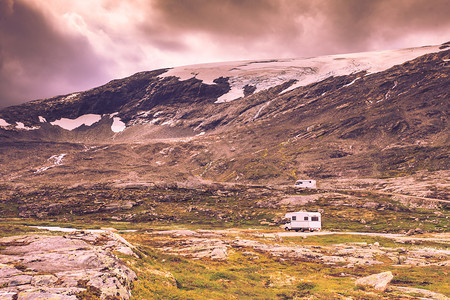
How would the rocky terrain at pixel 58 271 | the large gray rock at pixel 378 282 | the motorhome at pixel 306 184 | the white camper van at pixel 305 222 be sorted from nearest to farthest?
the rocky terrain at pixel 58 271
the large gray rock at pixel 378 282
the white camper van at pixel 305 222
the motorhome at pixel 306 184

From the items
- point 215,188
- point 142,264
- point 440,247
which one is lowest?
point 440,247

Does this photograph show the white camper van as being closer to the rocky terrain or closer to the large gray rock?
the large gray rock

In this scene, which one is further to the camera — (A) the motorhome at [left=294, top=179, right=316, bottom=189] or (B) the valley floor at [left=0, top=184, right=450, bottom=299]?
(A) the motorhome at [left=294, top=179, right=316, bottom=189]

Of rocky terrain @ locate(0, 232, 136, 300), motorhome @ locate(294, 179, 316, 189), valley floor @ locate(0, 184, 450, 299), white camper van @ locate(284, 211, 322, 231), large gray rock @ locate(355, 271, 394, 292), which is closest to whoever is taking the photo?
rocky terrain @ locate(0, 232, 136, 300)

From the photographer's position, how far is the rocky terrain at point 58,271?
14609 mm

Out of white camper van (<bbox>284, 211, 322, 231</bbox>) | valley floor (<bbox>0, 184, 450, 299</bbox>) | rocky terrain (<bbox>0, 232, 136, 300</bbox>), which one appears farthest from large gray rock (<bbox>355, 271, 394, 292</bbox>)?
white camper van (<bbox>284, 211, 322, 231</bbox>)

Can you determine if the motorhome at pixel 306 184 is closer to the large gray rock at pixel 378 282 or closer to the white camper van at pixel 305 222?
the white camper van at pixel 305 222

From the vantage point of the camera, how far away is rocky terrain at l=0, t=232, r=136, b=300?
14609 millimetres

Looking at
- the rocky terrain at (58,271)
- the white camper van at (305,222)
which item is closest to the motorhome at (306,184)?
the white camper van at (305,222)

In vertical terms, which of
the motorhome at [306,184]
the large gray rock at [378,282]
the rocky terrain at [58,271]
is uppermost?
the motorhome at [306,184]

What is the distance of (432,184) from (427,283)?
467 feet

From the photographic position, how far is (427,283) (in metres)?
31.2

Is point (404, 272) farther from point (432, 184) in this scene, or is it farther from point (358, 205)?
point (432, 184)

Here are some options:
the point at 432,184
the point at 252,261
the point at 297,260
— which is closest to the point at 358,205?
the point at 432,184
